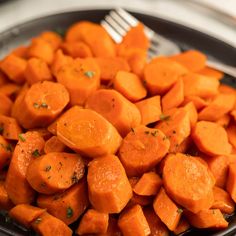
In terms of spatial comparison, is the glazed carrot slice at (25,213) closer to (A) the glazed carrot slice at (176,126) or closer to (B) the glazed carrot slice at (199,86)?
(A) the glazed carrot slice at (176,126)

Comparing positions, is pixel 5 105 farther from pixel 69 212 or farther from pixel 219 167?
pixel 219 167

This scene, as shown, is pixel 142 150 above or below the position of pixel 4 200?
above

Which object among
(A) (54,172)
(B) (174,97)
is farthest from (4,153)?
(B) (174,97)

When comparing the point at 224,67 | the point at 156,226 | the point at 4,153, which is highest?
the point at 224,67

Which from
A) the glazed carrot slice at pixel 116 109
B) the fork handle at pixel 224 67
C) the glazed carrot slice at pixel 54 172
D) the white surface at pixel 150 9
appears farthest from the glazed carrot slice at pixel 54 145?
the white surface at pixel 150 9

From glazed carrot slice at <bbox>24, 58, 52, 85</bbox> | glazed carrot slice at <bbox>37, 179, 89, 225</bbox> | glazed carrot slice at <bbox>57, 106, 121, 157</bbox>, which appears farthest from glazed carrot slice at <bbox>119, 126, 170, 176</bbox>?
glazed carrot slice at <bbox>24, 58, 52, 85</bbox>

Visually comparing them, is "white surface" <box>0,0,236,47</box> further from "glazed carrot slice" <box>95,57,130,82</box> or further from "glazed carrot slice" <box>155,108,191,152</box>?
"glazed carrot slice" <box>155,108,191,152</box>

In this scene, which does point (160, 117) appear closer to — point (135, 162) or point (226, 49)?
point (135, 162)

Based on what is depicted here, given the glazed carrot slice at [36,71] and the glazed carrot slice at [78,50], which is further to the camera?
the glazed carrot slice at [78,50]
